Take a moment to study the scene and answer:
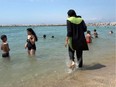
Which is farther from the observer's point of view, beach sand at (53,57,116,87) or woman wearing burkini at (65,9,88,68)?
woman wearing burkini at (65,9,88,68)

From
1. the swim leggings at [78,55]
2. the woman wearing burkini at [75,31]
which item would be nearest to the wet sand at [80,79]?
the swim leggings at [78,55]

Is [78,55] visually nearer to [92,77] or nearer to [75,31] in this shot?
[75,31]

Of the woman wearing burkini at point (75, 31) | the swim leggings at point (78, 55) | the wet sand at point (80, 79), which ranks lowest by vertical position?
the wet sand at point (80, 79)

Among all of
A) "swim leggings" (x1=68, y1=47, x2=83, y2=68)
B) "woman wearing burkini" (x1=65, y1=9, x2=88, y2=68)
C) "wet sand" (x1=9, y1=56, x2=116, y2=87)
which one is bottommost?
"wet sand" (x1=9, y1=56, x2=116, y2=87)

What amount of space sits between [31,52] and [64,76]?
4346 mm

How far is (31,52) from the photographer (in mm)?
10727

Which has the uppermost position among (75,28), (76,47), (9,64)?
(75,28)

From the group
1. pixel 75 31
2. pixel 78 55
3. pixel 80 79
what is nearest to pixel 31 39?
pixel 78 55

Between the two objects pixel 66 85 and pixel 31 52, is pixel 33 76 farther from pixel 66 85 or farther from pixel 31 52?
pixel 31 52

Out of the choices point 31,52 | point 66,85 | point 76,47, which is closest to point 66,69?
point 76,47

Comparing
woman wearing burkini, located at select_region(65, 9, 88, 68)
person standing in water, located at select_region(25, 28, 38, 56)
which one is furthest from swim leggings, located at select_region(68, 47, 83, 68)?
person standing in water, located at select_region(25, 28, 38, 56)

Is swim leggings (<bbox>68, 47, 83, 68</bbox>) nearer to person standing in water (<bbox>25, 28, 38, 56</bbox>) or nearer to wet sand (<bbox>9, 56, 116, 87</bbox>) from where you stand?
wet sand (<bbox>9, 56, 116, 87</bbox>)

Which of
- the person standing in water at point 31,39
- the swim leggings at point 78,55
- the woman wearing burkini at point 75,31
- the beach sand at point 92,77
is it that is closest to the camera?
the beach sand at point 92,77

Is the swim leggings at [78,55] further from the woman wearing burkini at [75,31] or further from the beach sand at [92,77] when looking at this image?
the beach sand at [92,77]
